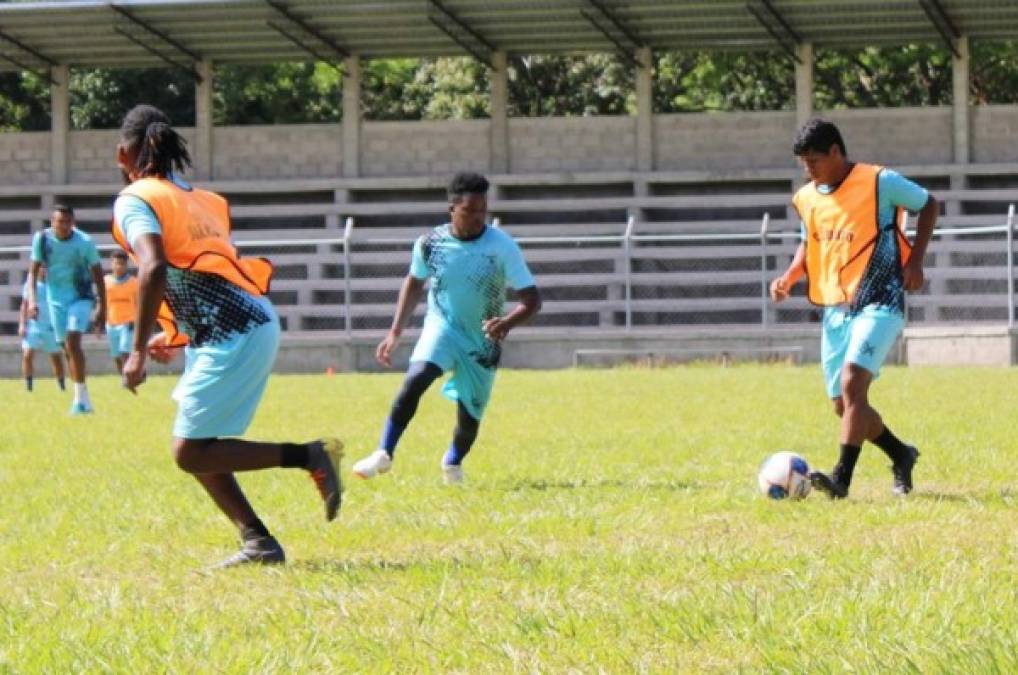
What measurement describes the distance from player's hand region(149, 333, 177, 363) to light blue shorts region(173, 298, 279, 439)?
0.28m

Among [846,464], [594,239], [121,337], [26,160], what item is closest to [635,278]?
[594,239]

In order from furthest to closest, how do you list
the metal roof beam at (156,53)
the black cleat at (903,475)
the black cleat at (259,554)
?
the metal roof beam at (156,53), the black cleat at (903,475), the black cleat at (259,554)

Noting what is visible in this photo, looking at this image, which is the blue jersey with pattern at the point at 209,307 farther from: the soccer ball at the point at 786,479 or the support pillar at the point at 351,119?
the support pillar at the point at 351,119

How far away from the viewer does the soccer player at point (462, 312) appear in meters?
12.1

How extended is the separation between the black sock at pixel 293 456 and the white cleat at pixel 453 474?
3.64m

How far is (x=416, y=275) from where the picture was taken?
12367 mm

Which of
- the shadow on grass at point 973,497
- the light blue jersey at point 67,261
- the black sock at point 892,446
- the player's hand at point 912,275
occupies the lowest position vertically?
the shadow on grass at point 973,497

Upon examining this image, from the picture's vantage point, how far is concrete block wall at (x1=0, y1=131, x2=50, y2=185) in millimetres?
42375

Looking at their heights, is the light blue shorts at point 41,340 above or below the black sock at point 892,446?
above

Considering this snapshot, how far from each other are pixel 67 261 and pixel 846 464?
1356cm

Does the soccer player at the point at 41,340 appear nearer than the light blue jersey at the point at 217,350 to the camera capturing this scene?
No

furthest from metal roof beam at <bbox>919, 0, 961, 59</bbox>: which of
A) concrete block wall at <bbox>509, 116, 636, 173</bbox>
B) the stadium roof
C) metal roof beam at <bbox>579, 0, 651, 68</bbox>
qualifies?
concrete block wall at <bbox>509, 116, 636, 173</bbox>

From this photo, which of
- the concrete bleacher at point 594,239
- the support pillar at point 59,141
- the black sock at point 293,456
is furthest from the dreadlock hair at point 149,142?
the support pillar at point 59,141

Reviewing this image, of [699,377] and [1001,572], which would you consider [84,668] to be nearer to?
[1001,572]
